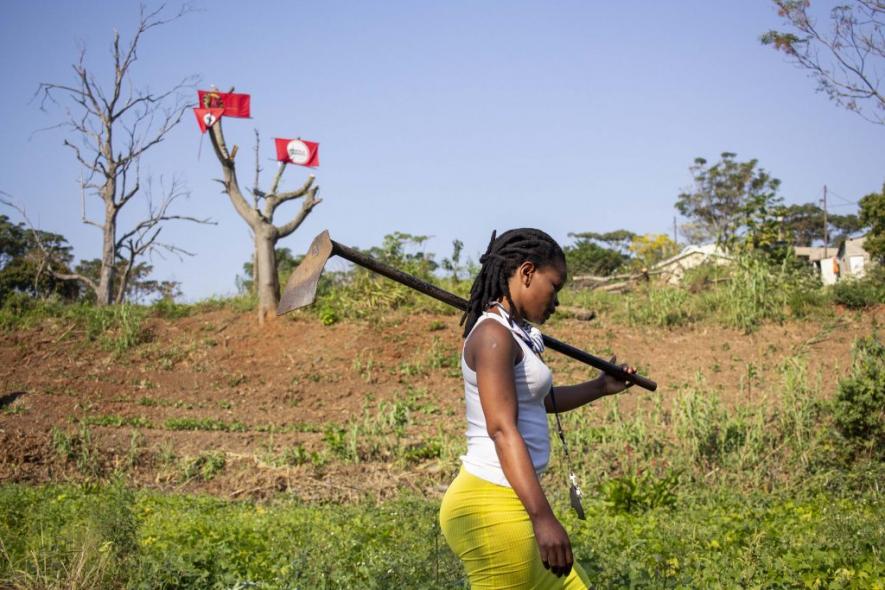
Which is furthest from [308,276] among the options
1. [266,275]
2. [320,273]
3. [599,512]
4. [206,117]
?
[206,117]

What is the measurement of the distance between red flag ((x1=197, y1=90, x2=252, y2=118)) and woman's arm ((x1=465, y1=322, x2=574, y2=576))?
1273 cm

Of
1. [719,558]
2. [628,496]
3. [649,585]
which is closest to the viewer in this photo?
[649,585]

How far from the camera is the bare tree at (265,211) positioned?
13336 millimetres

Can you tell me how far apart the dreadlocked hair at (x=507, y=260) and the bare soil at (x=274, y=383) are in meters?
4.77

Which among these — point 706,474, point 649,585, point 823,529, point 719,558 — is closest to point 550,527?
point 649,585

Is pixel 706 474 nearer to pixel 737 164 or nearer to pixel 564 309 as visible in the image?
pixel 564 309

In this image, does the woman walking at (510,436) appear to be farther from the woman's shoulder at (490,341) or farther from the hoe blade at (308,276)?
the hoe blade at (308,276)

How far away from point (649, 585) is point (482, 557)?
5.08ft

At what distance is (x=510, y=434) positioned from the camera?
2543mm

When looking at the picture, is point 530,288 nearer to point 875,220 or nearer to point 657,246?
point 657,246

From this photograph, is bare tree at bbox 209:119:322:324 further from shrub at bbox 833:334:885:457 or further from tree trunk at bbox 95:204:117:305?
shrub at bbox 833:334:885:457

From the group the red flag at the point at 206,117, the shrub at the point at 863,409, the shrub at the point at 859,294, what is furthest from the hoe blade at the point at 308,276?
the red flag at the point at 206,117

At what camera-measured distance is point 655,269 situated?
1512 cm

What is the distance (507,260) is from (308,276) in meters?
0.74
